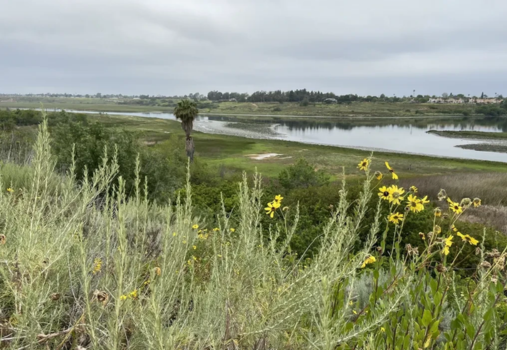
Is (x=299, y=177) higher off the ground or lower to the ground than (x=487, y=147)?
lower

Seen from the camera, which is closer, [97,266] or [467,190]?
[97,266]

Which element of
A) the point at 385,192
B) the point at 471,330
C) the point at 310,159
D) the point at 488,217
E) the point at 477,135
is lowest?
the point at 310,159

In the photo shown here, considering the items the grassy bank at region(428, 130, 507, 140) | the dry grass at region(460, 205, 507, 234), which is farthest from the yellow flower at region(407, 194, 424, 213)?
the grassy bank at region(428, 130, 507, 140)

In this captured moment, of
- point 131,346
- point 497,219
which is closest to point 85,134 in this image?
point 131,346

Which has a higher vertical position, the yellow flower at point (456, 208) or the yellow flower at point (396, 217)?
the yellow flower at point (456, 208)

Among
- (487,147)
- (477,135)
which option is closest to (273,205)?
(487,147)

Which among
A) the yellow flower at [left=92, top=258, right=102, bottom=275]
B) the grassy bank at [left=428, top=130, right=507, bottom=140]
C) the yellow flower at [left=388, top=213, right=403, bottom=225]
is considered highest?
the yellow flower at [left=388, top=213, right=403, bottom=225]

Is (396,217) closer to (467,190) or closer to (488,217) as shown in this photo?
(488,217)

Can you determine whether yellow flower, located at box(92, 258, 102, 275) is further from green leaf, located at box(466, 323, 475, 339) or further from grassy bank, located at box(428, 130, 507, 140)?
grassy bank, located at box(428, 130, 507, 140)

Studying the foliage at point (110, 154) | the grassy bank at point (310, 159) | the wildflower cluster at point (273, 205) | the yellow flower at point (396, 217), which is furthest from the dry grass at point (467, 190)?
the wildflower cluster at point (273, 205)

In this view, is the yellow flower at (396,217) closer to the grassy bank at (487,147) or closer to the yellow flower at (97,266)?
the yellow flower at (97,266)

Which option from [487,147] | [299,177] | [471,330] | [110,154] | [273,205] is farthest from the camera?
[487,147]

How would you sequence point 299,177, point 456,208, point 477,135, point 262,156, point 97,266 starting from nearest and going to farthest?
point 97,266 < point 456,208 < point 299,177 < point 262,156 < point 477,135

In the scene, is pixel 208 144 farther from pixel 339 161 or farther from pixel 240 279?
pixel 240 279
